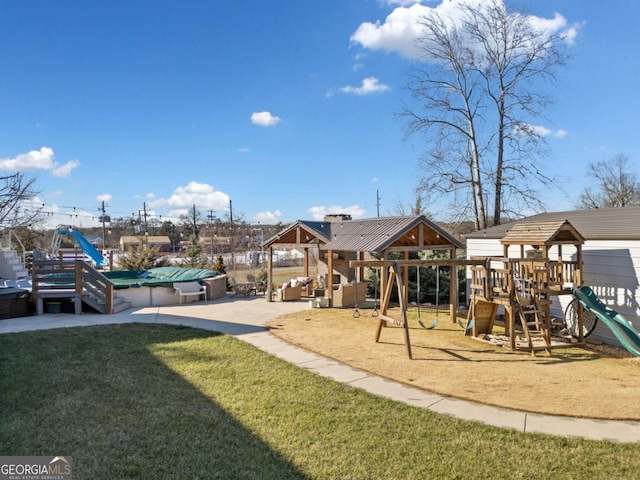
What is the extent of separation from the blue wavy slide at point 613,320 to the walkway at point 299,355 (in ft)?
9.78

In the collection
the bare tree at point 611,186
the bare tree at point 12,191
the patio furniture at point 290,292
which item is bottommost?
the patio furniture at point 290,292

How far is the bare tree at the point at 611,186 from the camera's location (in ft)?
104

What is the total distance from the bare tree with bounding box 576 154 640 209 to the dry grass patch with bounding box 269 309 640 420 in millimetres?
30687

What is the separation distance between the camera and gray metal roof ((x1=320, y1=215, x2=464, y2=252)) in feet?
36.5

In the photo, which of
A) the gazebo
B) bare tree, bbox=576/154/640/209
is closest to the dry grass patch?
the gazebo

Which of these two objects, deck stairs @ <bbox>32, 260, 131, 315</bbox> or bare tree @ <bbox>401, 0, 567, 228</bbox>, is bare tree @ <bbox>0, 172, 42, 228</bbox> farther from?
bare tree @ <bbox>401, 0, 567, 228</bbox>

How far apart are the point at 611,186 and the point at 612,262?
102ft

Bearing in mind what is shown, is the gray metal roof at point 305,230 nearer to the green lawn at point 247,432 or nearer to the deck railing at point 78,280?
the deck railing at point 78,280

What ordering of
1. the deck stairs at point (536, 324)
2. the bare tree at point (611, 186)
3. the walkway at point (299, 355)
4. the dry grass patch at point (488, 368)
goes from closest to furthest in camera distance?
1. the walkway at point (299, 355)
2. the dry grass patch at point (488, 368)
3. the deck stairs at point (536, 324)
4. the bare tree at point (611, 186)

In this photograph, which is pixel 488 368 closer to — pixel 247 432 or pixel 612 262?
pixel 247 432

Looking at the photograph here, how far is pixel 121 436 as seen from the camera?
396 centimetres

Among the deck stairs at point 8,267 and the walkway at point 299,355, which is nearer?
the walkway at point 299,355

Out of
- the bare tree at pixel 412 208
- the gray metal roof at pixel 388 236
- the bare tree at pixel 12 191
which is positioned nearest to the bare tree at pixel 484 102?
the bare tree at pixel 412 208

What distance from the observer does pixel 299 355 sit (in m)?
7.32
